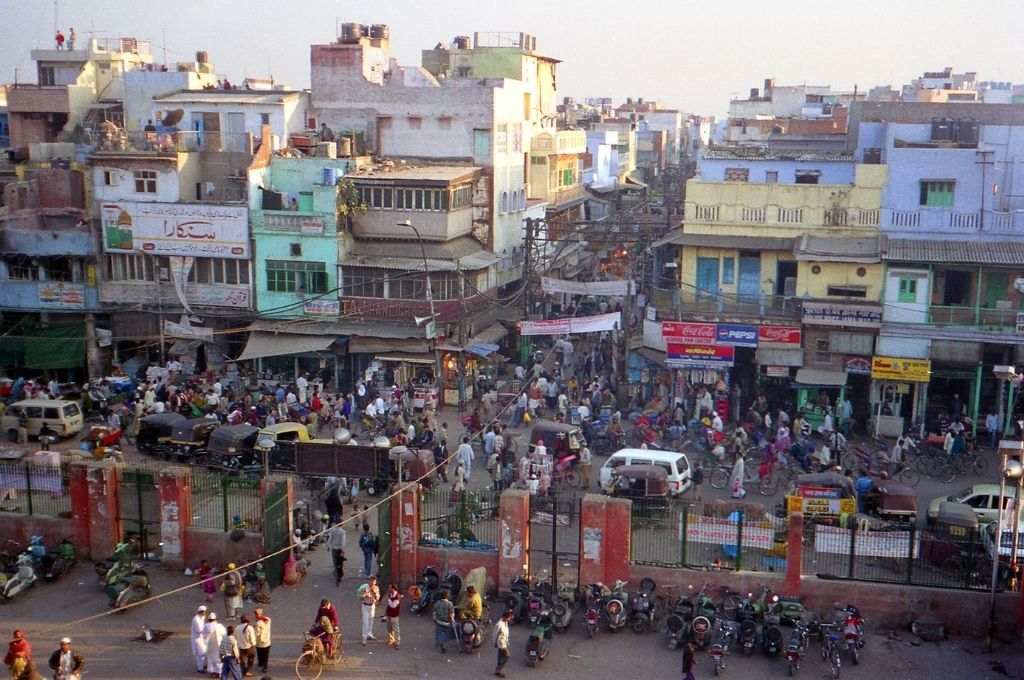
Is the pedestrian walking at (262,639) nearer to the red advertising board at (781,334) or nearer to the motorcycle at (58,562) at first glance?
the motorcycle at (58,562)

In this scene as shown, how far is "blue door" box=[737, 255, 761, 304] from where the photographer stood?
108ft

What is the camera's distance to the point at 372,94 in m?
44.2

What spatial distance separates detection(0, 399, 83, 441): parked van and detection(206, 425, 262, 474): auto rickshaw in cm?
589

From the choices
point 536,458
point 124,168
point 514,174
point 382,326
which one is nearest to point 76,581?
point 536,458

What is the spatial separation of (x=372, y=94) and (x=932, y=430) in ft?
81.1

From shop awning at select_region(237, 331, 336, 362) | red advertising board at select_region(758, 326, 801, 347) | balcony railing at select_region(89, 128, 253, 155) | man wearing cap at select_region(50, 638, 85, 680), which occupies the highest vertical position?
balcony railing at select_region(89, 128, 253, 155)

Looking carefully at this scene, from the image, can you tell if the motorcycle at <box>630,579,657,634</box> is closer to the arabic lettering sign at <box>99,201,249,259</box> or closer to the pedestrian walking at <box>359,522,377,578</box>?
the pedestrian walking at <box>359,522,377,578</box>

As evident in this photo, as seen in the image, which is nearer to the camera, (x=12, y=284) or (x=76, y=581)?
(x=76, y=581)

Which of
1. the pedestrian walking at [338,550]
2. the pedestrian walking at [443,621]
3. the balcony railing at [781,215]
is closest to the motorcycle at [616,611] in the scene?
→ the pedestrian walking at [443,621]

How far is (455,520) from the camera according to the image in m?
20.9

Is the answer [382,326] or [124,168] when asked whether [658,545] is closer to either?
[382,326]

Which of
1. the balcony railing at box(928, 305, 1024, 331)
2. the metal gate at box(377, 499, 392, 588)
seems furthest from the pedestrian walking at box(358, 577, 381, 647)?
the balcony railing at box(928, 305, 1024, 331)

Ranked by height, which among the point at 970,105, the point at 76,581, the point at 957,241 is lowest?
the point at 76,581

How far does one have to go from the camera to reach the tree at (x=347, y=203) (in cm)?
3597
